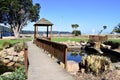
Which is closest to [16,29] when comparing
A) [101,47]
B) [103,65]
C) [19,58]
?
[101,47]

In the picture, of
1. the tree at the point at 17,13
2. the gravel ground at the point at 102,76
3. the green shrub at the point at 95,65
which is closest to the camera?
the gravel ground at the point at 102,76

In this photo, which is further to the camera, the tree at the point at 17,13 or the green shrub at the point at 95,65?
the tree at the point at 17,13

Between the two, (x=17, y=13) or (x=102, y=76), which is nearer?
(x=102, y=76)

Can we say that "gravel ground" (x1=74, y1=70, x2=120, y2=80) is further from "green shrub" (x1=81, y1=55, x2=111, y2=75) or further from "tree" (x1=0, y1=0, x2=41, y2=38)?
"tree" (x1=0, y1=0, x2=41, y2=38)

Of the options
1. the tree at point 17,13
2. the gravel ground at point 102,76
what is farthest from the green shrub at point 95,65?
the tree at point 17,13

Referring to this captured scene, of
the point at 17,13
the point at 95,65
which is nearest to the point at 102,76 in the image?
the point at 95,65

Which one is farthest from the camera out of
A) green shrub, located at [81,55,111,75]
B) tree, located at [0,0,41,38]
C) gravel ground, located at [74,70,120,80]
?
tree, located at [0,0,41,38]

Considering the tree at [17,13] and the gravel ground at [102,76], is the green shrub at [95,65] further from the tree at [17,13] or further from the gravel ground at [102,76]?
the tree at [17,13]

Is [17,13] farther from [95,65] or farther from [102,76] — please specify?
[102,76]

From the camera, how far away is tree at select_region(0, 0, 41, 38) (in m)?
60.3

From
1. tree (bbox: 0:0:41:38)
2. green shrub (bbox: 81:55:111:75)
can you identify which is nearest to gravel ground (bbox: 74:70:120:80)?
green shrub (bbox: 81:55:111:75)

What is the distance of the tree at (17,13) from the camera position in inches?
2373

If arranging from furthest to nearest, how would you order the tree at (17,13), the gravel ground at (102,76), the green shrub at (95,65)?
the tree at (17,13), the green shrub at (95,65), the gravel ground at (102,76)

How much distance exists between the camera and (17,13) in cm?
6275
